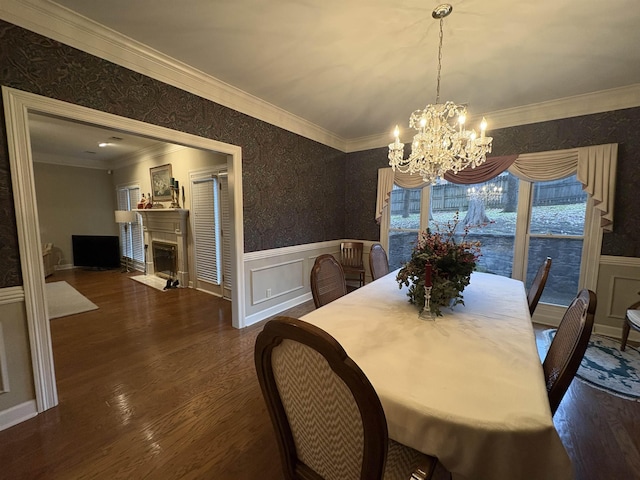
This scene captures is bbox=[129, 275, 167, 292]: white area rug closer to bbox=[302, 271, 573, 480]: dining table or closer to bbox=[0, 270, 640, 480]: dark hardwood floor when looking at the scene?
bbox=[0, 270, 640, 480]: dark hardwood floor

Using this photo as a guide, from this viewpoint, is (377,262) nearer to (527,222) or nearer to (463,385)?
(463,385)

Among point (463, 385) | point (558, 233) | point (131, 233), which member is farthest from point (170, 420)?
→ point (131, 233)

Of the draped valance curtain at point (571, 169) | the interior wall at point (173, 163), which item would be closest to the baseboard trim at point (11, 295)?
the interior wall at point (173, 163)

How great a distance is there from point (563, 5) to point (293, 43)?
1754 mm

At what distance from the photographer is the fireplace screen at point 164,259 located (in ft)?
16.0

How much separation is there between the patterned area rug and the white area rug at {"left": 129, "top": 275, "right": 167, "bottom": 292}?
5.48 metres

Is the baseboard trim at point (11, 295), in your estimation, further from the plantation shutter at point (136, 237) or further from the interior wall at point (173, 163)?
the plantation shutter at point (136, 237)

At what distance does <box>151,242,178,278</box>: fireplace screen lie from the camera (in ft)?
16.0

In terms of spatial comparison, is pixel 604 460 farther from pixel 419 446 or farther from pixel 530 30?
pixel 530 30

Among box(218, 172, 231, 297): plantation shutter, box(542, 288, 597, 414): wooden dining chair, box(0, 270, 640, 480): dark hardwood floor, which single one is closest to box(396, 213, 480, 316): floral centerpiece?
box(542, 288, 597, 414): wooden dining chair

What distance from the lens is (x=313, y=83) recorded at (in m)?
2.61

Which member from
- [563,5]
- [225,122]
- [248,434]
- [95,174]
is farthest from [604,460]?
[95,174]

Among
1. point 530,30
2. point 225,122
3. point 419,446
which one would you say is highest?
point 530,30

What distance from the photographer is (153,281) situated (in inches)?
197
